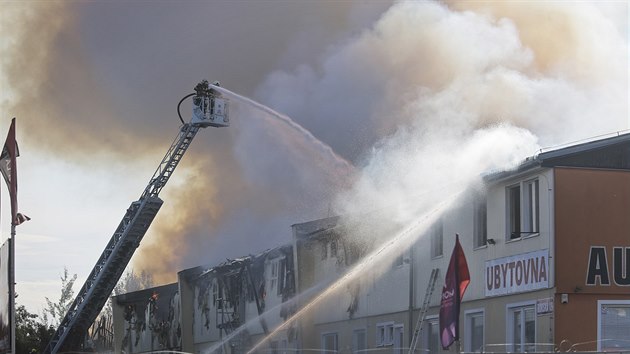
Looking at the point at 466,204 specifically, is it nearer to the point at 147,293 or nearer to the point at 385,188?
the point at 385,188

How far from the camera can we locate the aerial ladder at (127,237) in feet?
145

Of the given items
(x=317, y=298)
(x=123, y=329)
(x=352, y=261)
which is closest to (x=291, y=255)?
(x=317, y=298)

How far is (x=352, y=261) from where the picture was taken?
125 feet

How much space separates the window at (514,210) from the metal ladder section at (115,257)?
1941 centimetres

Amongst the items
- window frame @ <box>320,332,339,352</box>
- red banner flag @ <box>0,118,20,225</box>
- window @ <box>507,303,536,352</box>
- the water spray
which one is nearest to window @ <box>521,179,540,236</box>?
window @ <box>507,303,536,352</box>

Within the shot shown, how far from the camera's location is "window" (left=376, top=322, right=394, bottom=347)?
3519cm

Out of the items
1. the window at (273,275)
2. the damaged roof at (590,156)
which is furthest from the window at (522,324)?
the window at (273,275)

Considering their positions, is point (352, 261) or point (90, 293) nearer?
point (352, 261)

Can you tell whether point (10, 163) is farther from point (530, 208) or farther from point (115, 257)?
point (115, 257)

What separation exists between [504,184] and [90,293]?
1043 inches

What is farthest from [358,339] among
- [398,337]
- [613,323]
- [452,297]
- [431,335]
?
[452,297]

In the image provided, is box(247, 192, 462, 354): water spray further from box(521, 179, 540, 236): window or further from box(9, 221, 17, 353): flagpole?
box(9, 221, 17, 353): flagpole

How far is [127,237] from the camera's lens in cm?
4825

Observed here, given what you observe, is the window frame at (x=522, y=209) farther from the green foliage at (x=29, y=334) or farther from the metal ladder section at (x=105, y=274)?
the green foliage at (x=29, y=334)
